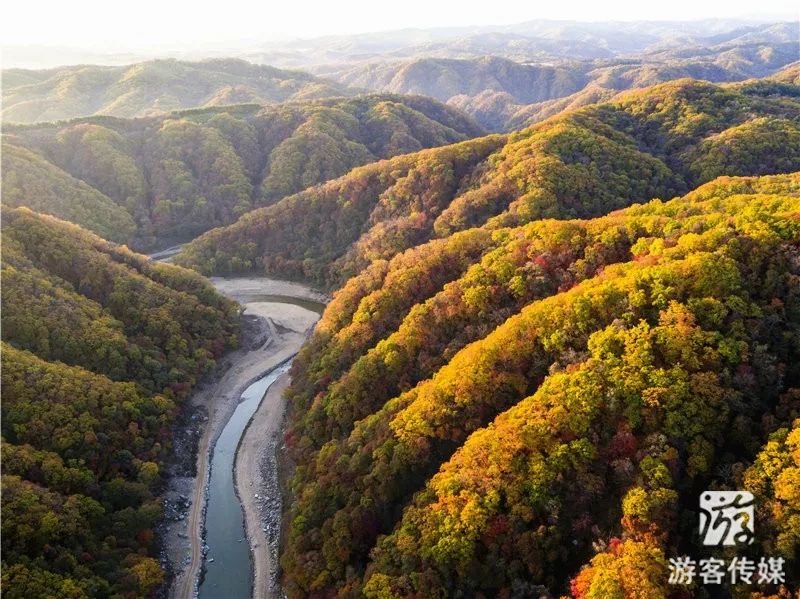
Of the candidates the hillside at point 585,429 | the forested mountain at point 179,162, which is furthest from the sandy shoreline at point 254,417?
the forested mountain at point 179,162

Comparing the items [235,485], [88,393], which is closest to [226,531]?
[235,485]

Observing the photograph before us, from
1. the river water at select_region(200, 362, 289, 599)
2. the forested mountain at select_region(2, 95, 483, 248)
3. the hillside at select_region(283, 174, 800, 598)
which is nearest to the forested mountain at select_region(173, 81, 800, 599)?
the hillside at select_region(283, 174, 800, 598)

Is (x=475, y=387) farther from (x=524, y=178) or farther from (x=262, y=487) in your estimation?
(x=524, y=178)

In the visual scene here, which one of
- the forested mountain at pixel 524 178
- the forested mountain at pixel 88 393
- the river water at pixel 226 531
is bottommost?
the river water at pixel 226 531

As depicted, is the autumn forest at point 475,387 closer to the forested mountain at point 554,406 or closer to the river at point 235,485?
the forested mountain at point 554,406

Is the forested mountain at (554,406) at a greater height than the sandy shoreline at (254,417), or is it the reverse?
the forested mountain at (554,406)

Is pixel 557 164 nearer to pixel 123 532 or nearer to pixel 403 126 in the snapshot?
pixel 123 532

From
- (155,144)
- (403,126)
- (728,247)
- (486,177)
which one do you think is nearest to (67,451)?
(728,247)
